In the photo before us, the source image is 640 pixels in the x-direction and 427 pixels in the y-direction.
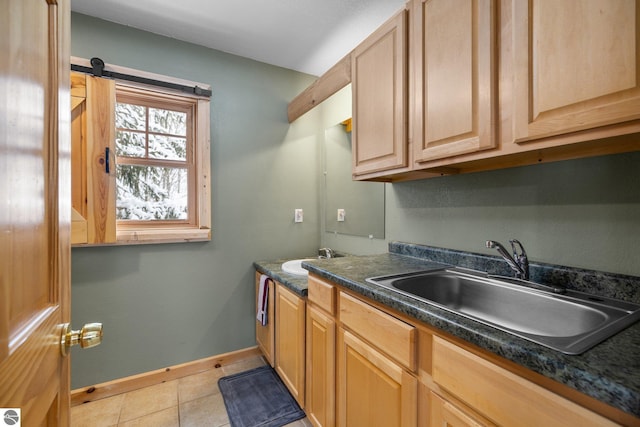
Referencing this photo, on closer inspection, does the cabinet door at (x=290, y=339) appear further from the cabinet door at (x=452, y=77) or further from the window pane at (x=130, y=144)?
the window pane at (x=130, y=144)

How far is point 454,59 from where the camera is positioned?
3.65 ft

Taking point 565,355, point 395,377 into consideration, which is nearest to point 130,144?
point 395,377

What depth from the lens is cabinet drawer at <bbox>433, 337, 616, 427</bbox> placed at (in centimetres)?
56

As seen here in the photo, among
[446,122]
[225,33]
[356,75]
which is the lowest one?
[446,122]

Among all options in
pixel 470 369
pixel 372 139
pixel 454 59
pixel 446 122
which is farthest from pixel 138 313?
pixel 454 59

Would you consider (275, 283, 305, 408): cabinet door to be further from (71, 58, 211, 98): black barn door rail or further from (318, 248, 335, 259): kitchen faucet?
(71, 58, 211, 98): black barn door rail

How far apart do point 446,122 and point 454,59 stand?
242 millimetres

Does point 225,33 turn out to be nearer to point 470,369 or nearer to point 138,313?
point 138,313

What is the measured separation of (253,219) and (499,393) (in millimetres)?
2035

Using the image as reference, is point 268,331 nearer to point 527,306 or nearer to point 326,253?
point 326,253

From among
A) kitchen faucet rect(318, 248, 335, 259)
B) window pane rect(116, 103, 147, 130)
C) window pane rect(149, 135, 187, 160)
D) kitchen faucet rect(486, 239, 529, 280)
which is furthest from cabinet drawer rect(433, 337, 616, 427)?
window pane rect(116, 103, 147, 130)

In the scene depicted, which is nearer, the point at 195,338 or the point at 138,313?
the point at 138,313

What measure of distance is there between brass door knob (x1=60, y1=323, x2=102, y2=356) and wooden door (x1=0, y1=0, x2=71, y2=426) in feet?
0.08

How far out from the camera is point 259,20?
1.87 metres
